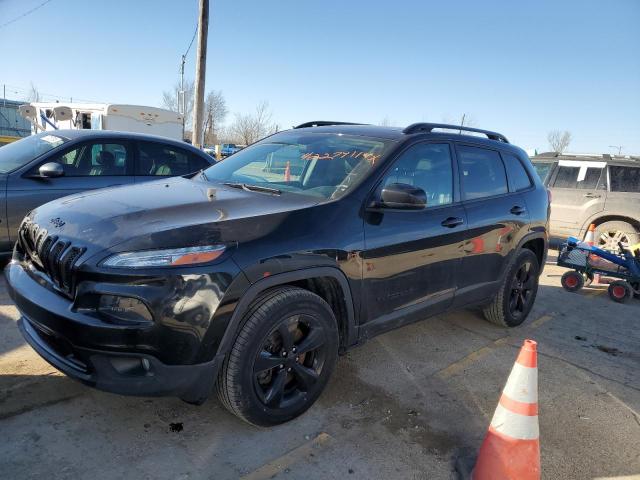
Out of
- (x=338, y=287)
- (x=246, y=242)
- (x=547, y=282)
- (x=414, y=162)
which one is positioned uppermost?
(x=414, y=162)

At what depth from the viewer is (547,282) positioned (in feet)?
23.5

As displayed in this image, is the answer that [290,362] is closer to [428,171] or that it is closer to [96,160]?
[428,171]

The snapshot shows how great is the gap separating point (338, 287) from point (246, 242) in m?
0.72

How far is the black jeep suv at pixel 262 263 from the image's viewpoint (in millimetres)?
2246

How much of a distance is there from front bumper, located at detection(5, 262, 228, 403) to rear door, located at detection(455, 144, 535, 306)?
2315 mm

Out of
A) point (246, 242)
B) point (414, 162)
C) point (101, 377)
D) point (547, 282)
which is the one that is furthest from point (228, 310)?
point (547, 282)

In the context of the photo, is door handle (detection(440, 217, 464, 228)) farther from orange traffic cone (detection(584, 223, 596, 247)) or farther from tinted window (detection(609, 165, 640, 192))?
tinted window (detection(609, 165, 640, 192))

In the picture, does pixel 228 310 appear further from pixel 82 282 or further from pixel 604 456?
pixel 604 456

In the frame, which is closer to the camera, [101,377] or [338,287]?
[101,377]

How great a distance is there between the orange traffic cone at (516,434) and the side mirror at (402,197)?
1.05m

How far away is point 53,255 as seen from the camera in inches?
97.0

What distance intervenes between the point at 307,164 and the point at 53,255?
68.1 inches

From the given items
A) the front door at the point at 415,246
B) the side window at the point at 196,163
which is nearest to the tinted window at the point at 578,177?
the front door at the point at 415,246

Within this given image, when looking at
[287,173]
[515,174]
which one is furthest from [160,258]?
[515,174]
